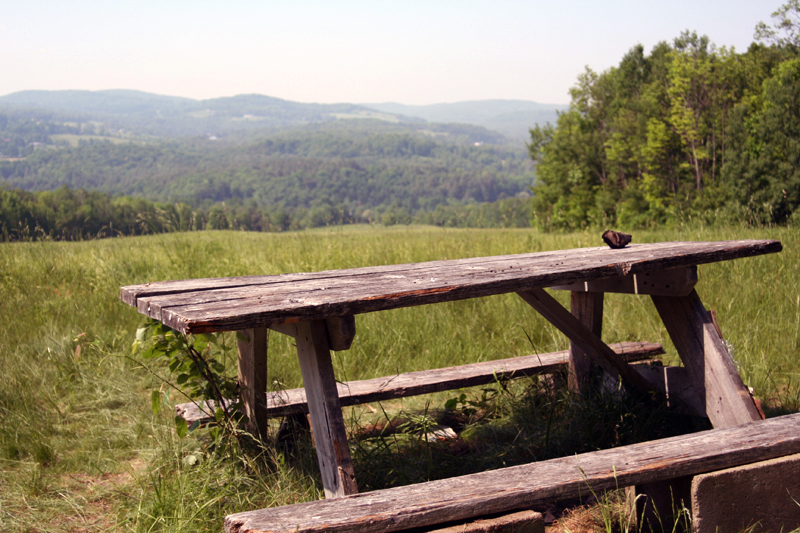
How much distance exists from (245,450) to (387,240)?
5.21m

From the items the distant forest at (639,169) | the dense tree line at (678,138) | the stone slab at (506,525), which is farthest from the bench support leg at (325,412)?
the dense tree line at (678,138)

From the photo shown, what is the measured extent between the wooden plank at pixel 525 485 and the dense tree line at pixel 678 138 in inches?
668

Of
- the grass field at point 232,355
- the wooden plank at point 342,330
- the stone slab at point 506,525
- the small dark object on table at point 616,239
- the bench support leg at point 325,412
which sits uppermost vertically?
the small dark object on table at point 616,239

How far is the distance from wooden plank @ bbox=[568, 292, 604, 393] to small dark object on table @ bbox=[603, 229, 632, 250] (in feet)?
1.26

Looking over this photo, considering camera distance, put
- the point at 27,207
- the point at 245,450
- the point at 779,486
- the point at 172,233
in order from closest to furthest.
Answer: the point at 779,486
the point at 245,450
the point at 172,233
the point at 27,207

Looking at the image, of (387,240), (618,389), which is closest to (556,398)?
(618,389)

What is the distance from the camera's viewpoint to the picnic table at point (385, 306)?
1.47 m

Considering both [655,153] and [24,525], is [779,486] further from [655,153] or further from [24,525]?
[655,153]

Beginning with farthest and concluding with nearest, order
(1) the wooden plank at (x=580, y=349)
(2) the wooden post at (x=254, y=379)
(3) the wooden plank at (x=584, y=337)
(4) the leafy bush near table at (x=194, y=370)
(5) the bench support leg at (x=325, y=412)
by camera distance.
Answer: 1. (1) the wooden plank at (x=580, y=349)
2. (3) the wooden plank at (x=584, y=337)
3. (2) the wooden post at (x=254, y=379)
4. (4) the leafy bush near table at (x=194, y=370)
5. (5) the bench support leg at (x=325, y=412)

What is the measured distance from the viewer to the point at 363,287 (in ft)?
5.66

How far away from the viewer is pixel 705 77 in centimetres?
2830

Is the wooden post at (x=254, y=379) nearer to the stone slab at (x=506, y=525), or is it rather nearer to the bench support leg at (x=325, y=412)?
the bench support leg at (x=325, y=412)

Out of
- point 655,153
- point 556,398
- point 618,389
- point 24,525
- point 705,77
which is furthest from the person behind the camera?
point 655,153

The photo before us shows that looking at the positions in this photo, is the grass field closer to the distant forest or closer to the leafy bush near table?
the leafy bush near table
